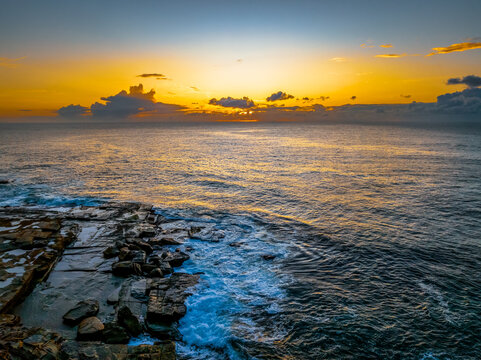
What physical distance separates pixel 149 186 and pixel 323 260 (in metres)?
25.9

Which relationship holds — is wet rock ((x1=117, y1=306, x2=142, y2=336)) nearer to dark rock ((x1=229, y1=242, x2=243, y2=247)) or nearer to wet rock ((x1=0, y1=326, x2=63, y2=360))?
wet rock ((x1=0, y1=326, x2=63, y2=360))

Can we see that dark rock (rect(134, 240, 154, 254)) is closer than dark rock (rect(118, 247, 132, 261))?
No

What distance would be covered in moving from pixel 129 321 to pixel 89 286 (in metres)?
4.15

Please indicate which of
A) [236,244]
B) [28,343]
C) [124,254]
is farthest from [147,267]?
[28,343]

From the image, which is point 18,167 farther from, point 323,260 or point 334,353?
Result: point 334,353

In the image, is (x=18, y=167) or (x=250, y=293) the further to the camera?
(x=18, y=167)

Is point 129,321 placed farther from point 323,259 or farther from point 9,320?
point 323,259

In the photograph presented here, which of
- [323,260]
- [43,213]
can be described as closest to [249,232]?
[323,260]

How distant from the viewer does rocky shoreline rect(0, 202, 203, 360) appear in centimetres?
896

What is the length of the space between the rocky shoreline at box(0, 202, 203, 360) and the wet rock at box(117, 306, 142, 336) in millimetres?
36

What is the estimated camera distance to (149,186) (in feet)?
118

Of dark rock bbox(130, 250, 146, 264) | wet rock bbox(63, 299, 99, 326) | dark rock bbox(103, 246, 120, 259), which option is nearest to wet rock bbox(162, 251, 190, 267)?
dark rock bbox(130, 250, 146, 264)

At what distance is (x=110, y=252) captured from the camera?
1655 centimetres

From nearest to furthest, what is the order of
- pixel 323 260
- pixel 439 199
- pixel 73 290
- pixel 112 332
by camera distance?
pixel 112 332, pixel 73 290, pixel 323 260, pixel 439 199
